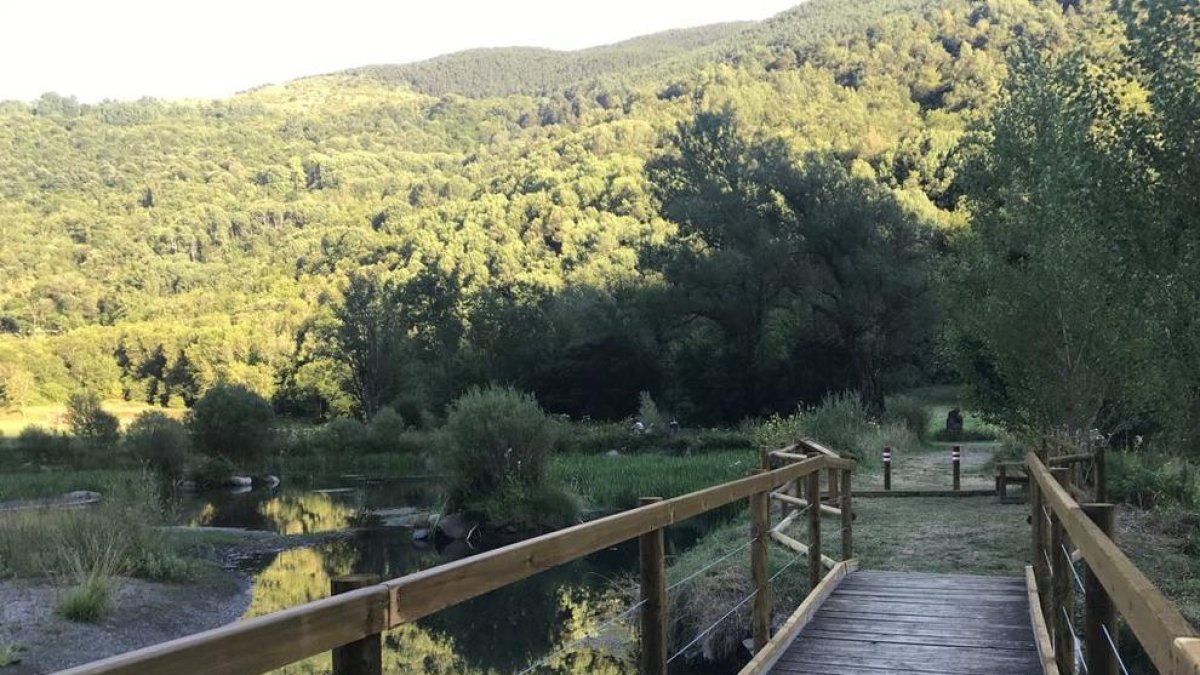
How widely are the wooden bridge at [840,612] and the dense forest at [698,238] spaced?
5039 mm

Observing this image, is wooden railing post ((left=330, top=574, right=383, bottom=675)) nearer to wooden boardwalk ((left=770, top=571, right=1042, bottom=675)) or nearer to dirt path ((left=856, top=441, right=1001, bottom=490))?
wooden boardwalk ((left=770, top=571, right=1042, bottom=675))

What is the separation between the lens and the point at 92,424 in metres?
36.8

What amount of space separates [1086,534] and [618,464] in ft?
83.0

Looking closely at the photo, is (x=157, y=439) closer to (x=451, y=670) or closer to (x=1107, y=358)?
(x=451, y=670)

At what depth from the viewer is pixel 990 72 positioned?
72.6m

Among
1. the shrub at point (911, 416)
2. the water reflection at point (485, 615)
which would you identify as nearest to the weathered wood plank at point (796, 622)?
the water reflection at point (485, 615)

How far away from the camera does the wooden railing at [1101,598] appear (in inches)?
74.8

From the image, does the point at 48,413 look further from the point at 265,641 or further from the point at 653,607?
the point at 265,641

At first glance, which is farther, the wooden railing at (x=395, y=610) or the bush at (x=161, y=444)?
the bush at (x=161, y=444)

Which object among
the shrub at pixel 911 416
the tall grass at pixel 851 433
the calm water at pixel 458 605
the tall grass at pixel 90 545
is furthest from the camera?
the shrub at pixel 911 416

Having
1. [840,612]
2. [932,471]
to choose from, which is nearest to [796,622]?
[840,612]

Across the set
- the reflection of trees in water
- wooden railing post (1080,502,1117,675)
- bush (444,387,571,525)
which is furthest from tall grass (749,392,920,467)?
wooden railing post (1080,502,1117,675)

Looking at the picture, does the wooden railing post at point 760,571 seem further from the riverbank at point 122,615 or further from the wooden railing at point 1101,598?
the riverbank at point 122,615

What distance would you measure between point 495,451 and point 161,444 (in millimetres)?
13277
